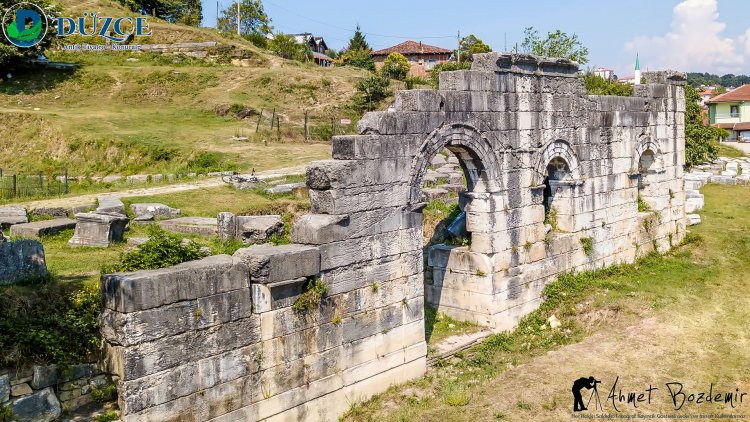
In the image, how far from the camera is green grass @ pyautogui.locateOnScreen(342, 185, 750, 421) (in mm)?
10289

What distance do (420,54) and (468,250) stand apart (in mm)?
63604

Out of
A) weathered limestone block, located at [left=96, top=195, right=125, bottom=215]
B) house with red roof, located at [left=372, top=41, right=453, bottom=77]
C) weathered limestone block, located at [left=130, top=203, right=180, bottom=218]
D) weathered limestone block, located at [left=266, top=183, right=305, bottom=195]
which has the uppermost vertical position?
house with red roof, located at [left=372, top=41, right=453, bottom=77]

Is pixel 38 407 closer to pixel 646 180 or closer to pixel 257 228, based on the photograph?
pixel 257 228

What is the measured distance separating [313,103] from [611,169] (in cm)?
2383

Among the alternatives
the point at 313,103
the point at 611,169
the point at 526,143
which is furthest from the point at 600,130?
the point at 313,103

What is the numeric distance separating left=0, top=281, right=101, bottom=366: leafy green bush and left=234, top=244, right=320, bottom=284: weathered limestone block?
6.48 feet

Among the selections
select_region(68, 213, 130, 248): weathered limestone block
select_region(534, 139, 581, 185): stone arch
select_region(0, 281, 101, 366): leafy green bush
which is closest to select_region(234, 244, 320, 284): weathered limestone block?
select_region(0, 281, 101, 366): leafy green bush

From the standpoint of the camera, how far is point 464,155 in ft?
41.5

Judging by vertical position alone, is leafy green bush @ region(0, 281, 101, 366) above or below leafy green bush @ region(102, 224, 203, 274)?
below

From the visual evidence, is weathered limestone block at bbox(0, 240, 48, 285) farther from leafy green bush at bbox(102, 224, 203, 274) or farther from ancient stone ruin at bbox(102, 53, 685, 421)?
ancient stone ruin at bbox(102, 53, 685, 421)

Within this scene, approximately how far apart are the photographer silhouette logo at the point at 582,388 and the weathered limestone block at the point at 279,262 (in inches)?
170

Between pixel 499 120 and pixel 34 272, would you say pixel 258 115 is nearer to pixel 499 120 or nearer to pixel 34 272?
pixel 499 120

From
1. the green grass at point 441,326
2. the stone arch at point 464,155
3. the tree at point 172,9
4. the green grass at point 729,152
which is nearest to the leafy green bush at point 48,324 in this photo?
the stone arch at point 464,155

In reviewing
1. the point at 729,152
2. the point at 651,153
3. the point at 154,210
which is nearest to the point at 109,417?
the point at 154,210
